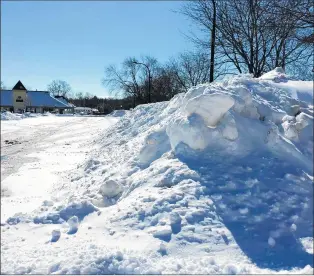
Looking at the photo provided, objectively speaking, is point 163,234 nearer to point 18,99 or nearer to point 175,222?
point 175,222

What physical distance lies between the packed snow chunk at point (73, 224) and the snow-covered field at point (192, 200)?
0.5 inches

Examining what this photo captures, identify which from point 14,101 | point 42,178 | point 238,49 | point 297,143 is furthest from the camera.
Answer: point 238,49

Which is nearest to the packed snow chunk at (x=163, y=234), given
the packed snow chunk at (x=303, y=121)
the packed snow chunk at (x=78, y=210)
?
the packed snow chunk at (x=78, y=210)

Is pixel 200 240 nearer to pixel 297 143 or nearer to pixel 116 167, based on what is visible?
pixel 297 143

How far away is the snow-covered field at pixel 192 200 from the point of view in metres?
3.81

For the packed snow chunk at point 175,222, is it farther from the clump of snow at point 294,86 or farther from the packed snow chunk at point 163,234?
the clump of snow at point 294,86

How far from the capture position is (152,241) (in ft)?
13.5

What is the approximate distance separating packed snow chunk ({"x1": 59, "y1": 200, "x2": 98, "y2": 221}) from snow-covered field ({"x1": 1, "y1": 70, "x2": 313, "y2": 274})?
0.05ft

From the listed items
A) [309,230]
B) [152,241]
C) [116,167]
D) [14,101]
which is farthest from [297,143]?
[14,101]

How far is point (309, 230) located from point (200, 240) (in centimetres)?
151

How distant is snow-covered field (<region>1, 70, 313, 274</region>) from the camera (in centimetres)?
381

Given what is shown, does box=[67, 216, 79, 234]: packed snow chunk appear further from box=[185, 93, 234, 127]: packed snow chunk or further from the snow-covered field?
box=[185, 93, 234, 127]: packed snow chunk

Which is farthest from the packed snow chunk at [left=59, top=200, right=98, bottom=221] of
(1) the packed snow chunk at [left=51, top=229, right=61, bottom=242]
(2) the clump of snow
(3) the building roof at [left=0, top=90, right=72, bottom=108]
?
(2) the clump of snow

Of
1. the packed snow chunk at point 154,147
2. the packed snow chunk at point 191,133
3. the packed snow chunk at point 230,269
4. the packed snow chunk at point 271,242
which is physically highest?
the packed snow chunk at point 191,133
